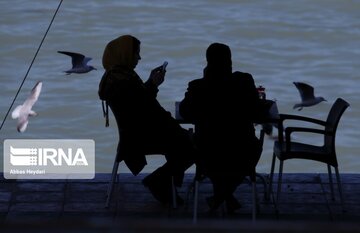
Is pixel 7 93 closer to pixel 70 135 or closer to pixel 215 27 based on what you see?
pixel 70 135

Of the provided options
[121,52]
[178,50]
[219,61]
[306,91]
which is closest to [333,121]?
[219,61]

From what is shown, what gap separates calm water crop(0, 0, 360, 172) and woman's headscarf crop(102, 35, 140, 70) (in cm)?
626

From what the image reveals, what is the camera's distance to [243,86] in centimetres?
508

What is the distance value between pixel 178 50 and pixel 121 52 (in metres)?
11.6

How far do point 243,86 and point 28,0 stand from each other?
51.2ft

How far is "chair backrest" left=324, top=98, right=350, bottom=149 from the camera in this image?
5.32 meters

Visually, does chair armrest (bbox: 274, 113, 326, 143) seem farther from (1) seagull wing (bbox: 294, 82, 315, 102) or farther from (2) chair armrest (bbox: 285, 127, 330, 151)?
(1) seagull wing (bbox: 294, 82, 315, 102)

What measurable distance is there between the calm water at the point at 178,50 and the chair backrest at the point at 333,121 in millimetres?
6121

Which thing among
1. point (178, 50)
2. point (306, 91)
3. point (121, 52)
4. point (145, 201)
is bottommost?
point (178, 50)

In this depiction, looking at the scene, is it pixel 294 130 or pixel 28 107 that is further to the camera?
pixel 28 107

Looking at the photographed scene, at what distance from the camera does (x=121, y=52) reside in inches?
211

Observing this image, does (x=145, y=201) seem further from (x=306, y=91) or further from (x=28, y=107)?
(x=28, y=107)

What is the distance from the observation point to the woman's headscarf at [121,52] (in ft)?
17.5

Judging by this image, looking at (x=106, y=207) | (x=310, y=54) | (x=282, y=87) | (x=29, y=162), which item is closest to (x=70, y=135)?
(x=282, y=87)
